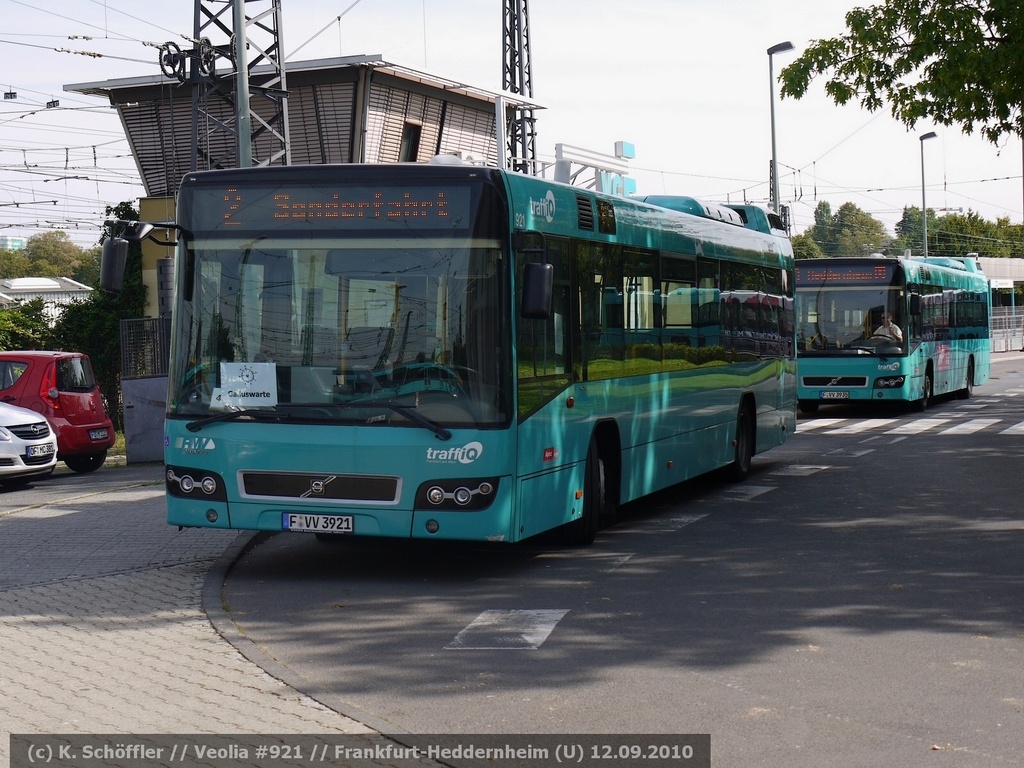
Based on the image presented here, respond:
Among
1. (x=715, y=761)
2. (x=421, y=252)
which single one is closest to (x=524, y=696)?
(x=715, y=761)

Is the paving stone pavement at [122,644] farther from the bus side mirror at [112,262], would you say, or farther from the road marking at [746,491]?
the road marking at [746,491]

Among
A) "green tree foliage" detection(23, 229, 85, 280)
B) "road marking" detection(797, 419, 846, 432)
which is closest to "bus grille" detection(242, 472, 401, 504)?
"road marking" detection(797, 419, 846, 432)

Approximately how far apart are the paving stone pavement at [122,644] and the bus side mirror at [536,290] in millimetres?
2808

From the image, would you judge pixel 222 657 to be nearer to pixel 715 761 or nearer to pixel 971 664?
pixel 715 761

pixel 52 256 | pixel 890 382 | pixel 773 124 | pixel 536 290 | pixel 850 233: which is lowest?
pixel 890 382

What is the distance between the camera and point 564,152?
2819 centimetres

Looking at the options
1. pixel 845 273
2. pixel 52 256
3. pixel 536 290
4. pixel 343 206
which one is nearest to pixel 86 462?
pixel 343 206

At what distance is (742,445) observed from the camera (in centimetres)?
1628

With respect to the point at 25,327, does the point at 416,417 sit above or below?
below

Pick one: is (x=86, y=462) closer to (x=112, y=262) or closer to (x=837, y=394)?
(x=112, y=262)

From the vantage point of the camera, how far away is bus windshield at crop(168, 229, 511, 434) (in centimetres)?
945

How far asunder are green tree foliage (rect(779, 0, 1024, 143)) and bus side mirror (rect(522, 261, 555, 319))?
33.8ft
